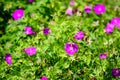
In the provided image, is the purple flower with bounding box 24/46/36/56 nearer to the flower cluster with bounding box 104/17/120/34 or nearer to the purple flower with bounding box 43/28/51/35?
the purple flower with bounding box 43/28/51/35

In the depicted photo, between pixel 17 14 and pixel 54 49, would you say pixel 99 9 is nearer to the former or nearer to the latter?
pixel 17 14

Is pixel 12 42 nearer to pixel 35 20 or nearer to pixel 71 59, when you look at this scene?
pixel 35 20

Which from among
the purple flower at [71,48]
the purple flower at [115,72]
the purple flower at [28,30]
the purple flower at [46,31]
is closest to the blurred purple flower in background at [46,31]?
the purple flower at [46,31]

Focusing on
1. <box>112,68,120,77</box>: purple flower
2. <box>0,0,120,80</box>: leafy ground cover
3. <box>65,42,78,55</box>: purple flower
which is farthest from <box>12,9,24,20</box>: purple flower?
<box>112,68,120,77</box>: purple flower

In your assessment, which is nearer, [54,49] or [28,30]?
[54,49]

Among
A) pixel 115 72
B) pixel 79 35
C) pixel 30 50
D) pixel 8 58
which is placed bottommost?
pixel 115 72

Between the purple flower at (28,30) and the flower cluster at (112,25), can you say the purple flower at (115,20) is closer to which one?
the flower cluster at (112,25)

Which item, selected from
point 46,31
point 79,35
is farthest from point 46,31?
point 79,35

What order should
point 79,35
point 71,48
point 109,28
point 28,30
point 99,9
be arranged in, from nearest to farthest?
point 71,48 → point 79,35 → point 28,30 → point 109,28 → point 99,9
